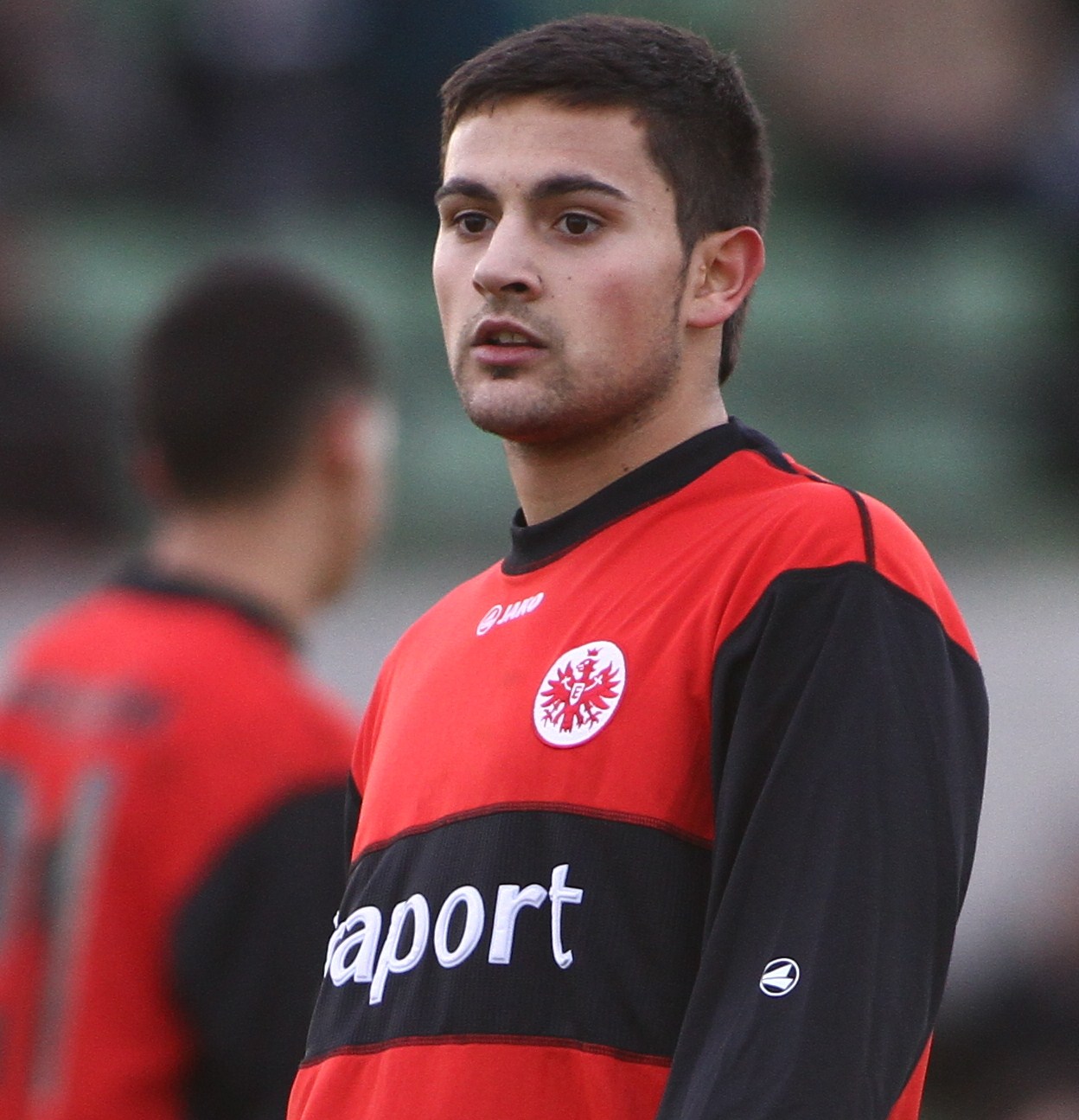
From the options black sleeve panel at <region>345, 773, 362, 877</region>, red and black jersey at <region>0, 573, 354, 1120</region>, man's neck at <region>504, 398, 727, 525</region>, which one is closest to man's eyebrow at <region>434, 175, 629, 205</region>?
man's neck at <region>504, 398, 727, 525</region>

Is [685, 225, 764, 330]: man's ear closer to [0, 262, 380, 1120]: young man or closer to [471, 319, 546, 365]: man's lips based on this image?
[471, 319, 546, 365]: man's lips

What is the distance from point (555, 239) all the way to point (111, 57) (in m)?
6.85

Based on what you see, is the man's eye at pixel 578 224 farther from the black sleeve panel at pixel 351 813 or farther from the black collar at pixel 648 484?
the black sleeve panel at pixel 351 813

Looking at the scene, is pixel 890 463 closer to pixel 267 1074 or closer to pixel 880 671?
pixel 267 1074

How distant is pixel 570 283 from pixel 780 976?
32.6 inches

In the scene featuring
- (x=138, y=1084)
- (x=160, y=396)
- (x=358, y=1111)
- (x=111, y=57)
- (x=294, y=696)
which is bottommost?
A: (x=358, y=1111)

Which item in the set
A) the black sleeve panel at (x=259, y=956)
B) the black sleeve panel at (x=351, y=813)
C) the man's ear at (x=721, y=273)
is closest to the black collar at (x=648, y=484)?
the man's ear at (x=721, y=273)

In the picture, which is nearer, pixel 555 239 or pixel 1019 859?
pixel 555 239

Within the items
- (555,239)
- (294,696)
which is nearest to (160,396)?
(294,696)

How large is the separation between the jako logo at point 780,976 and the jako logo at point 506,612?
1.98ft

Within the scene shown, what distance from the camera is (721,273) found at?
8.11 ft

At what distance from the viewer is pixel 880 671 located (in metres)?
2.02

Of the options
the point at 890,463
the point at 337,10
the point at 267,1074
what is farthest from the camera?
the point at 337,10

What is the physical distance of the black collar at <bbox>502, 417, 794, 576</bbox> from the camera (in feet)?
7.86
